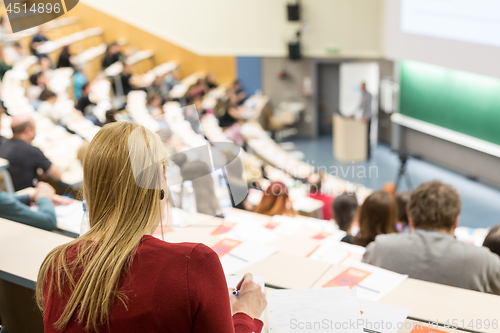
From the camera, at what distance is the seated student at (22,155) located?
3.54 metres

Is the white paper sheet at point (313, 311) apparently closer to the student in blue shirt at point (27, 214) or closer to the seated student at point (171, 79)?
the student in blue shirt at point (27, 214)

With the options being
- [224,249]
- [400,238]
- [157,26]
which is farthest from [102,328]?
[157,26]

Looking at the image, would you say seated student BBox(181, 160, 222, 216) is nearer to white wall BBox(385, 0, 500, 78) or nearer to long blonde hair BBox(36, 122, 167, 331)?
long blonde hair BBox(36, 122, 167, 331)

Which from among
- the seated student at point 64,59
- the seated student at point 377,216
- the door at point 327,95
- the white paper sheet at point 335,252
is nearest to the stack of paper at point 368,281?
the white paper sheet at point 335,252

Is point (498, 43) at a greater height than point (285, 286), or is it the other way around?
point (498, 43)

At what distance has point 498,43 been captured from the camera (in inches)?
237

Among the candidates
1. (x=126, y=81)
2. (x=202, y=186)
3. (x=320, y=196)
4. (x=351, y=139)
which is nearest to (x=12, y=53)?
(x=126, y=81)

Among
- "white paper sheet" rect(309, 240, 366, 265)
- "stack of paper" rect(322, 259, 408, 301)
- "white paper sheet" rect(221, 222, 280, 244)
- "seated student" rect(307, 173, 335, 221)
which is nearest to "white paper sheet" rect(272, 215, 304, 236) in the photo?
"white paper sheet" rect(221, 222, 280, 244)

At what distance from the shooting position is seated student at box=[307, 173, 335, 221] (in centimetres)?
506

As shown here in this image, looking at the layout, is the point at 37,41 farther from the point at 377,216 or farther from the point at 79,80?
the point at 377,216

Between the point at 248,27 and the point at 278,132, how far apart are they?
259 cm

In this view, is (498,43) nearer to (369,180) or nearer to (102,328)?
(369,180)

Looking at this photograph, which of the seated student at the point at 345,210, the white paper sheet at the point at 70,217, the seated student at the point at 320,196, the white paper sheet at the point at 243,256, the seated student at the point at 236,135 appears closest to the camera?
the white paper sheet at the point at 243,256

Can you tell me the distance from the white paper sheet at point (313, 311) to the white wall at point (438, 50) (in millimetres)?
5693
